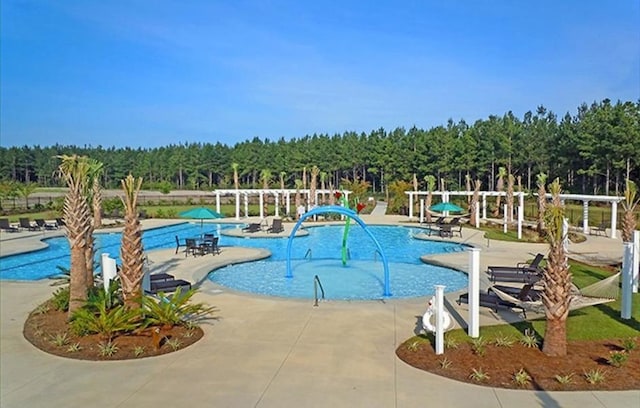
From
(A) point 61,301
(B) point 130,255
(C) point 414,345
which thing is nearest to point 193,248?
(A) point 61,301

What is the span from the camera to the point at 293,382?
6.98 meters

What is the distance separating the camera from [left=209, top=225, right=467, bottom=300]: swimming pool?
581 inches

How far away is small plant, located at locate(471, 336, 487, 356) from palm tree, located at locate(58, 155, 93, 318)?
25.3ft

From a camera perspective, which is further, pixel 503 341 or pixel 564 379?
pixel 503 341

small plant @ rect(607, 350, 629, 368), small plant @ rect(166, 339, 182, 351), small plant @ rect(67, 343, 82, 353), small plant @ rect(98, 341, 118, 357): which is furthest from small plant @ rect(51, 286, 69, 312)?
small plant @ rect(607, 350, 629, 368)

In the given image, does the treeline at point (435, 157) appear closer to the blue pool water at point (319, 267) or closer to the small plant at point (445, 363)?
the blue pool water at point (319, 267)

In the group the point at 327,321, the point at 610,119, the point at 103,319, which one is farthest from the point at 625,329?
the point at 610,119

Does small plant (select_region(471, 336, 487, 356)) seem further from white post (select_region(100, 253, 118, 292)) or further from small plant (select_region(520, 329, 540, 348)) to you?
white post (select_region(100, 253, 118, 292))

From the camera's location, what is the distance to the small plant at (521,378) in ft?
22.2

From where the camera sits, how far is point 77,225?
1028 centimetres

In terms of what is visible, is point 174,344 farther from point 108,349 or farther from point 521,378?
point 521,378

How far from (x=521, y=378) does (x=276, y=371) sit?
3.51m

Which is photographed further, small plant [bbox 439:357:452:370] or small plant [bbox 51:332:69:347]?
small plant [bbox 51:332:69:347]

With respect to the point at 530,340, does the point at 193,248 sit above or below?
above
